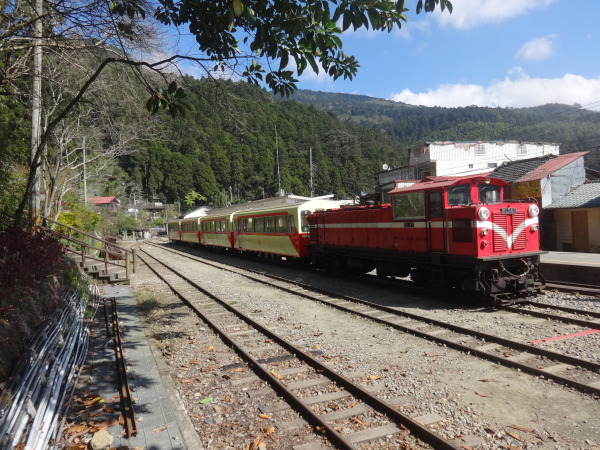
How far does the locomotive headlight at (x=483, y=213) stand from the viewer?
885 cm

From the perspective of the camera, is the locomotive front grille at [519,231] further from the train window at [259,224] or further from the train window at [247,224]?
the train window at [247,224]

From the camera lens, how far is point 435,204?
390 inches

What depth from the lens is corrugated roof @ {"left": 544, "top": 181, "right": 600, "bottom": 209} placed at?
20.7 m

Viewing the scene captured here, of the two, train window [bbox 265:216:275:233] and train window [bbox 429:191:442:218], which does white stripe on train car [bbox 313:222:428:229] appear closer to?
train window [bbox 429:191:442:218]

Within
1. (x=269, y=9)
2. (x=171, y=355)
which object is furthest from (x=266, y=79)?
(x=171, y=355)

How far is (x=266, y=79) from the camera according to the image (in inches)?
216

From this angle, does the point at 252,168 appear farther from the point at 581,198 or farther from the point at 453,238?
the point at 453,238

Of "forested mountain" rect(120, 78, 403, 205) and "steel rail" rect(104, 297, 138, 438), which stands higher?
"forested mountain" rect(120, 78, 403, 205)

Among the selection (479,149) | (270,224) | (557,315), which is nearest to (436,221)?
(557,315)

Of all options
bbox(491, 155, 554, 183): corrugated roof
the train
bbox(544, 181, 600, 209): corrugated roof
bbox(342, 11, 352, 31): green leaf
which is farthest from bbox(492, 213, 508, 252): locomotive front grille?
bbox(491, 155, 554, 183): corrugated roof

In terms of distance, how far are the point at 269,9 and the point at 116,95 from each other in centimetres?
925

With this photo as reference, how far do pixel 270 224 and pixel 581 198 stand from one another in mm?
17025

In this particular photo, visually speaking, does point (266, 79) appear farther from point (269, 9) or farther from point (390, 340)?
point (390, 340)

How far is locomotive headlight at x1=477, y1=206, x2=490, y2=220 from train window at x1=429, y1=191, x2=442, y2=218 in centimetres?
108
